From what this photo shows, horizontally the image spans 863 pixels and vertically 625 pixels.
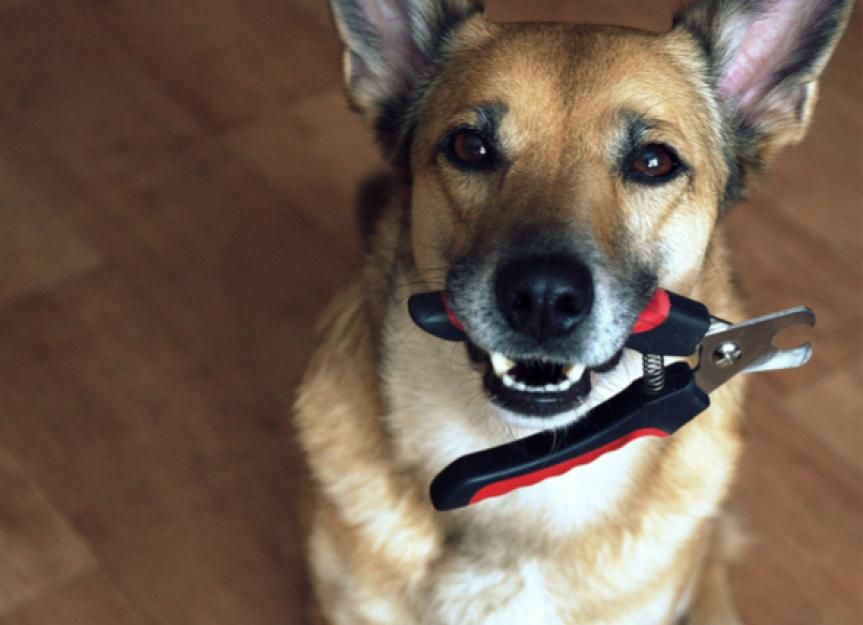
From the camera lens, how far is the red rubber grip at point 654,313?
1.61m

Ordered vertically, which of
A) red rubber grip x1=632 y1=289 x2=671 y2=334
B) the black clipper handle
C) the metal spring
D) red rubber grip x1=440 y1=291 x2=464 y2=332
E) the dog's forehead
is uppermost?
the dog's forehead

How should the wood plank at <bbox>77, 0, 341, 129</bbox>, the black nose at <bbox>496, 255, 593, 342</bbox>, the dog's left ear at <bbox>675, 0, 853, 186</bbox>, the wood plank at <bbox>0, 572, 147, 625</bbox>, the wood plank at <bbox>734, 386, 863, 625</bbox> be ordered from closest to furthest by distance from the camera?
the black nose at <bbox>496, 255, 593, 342</bbox> → the dog's left ear at <bbox>675, 0, 853, 186</bbox> → the wood plank at <bbox>0, 572, 147, 625</bbox> → the wood plank at <bbox>734, 386, 863, 625</bbox> → the wood plank at <bbox>77, 0, 341, 129</bbox>

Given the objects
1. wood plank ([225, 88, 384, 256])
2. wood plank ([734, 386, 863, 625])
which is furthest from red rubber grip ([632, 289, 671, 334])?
wood plank ([225, 88, 384, 256])

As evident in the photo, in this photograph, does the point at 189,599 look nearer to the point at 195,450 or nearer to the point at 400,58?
the point at 195,450

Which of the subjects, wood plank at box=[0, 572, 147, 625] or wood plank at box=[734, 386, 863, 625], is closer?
wood plank at box=[0, 572, 147, 625]

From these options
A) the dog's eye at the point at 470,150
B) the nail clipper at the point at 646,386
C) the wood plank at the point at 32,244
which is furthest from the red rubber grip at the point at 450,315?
the wood plank at the point at 32,244

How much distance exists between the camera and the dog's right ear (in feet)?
6.18

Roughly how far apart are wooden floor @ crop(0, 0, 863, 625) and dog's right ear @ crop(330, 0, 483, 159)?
0.80 meters

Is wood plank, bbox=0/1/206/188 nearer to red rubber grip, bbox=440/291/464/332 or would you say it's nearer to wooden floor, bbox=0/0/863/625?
wooden floor, bbox=0/0/863/625

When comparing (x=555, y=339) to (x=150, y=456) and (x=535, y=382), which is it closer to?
(x=535, y=382)

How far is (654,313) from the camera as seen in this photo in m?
1.61

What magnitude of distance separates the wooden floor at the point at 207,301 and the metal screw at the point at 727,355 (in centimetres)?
92

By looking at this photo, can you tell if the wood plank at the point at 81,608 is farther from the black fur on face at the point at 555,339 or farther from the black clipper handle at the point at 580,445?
the black fur on face at the point at 555,339

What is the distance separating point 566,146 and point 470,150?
0.14 metres
